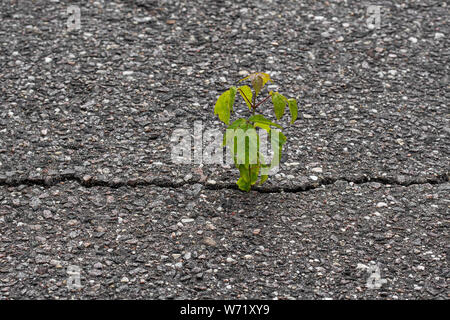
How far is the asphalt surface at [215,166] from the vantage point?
2537 mm

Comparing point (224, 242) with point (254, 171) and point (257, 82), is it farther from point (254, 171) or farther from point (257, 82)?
point (257, 82)

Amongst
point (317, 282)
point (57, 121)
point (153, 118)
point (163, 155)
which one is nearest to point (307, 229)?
point (317, 282)

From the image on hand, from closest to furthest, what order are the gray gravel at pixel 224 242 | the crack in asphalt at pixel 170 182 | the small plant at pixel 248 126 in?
the gray gravel at pixel 224 242 → the small plant at pixel 248 126 → the crack in asphalt at pixel 170 182

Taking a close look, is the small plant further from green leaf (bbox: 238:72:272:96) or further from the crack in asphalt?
the crack in asphalt

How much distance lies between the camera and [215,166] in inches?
121

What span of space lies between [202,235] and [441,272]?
1.04 m

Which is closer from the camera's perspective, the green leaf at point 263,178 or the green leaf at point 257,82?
the green leaf at point 257,82

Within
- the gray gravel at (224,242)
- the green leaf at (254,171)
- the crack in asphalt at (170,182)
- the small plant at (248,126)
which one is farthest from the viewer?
the crack in asphalt at (170,182)

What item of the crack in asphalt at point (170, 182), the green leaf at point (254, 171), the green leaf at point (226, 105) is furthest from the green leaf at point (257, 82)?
the crack in asphalt at point (170, 182)

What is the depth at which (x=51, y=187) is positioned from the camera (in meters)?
2.94

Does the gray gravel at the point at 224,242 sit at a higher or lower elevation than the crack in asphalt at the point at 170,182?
lower

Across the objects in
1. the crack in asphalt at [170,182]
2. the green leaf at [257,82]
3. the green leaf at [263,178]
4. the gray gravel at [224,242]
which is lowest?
the gray gravel at [224,242]

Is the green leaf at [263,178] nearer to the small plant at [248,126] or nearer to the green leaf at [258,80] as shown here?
the small plant at [248,126]
